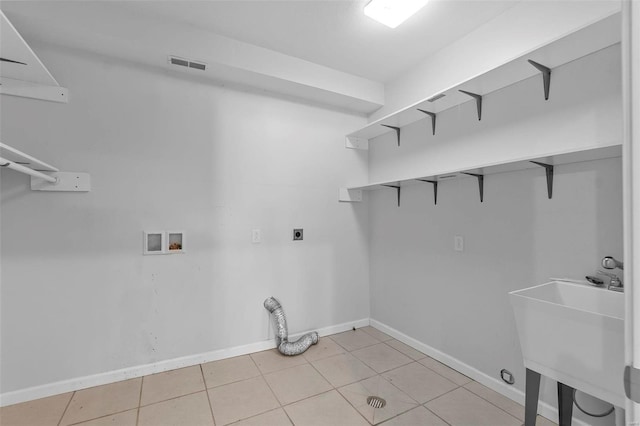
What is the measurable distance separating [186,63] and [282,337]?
93.8 inches

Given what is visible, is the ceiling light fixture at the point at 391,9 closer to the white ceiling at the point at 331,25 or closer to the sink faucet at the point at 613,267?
the white ceiling at the point at 331,25

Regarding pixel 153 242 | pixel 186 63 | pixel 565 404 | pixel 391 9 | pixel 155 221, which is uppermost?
pixel 391 9

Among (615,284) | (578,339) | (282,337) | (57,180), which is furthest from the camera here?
(282,337)

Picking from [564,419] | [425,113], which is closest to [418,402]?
[564,419]

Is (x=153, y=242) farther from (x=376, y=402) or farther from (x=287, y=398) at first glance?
(x=376, y=402)

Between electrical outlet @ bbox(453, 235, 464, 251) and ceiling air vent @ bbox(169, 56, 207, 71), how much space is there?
2386 mm

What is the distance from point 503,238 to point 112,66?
3063 millimetres

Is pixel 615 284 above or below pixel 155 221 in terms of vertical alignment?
below

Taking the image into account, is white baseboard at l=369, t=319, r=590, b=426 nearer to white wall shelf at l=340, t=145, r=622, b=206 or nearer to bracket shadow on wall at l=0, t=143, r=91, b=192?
white wall shelf at l=340, t=145, r=622, b=206

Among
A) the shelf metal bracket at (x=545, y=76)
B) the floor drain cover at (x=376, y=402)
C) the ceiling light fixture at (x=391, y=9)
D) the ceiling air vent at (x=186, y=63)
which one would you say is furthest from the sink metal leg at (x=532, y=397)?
the ceiling air vent at (x=186, y=63)

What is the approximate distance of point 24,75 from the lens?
1.82 meters

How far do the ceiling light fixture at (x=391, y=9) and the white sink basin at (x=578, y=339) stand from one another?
5.77 feet

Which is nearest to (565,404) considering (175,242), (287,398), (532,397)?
(532,397)

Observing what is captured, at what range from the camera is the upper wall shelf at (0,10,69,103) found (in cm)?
148
